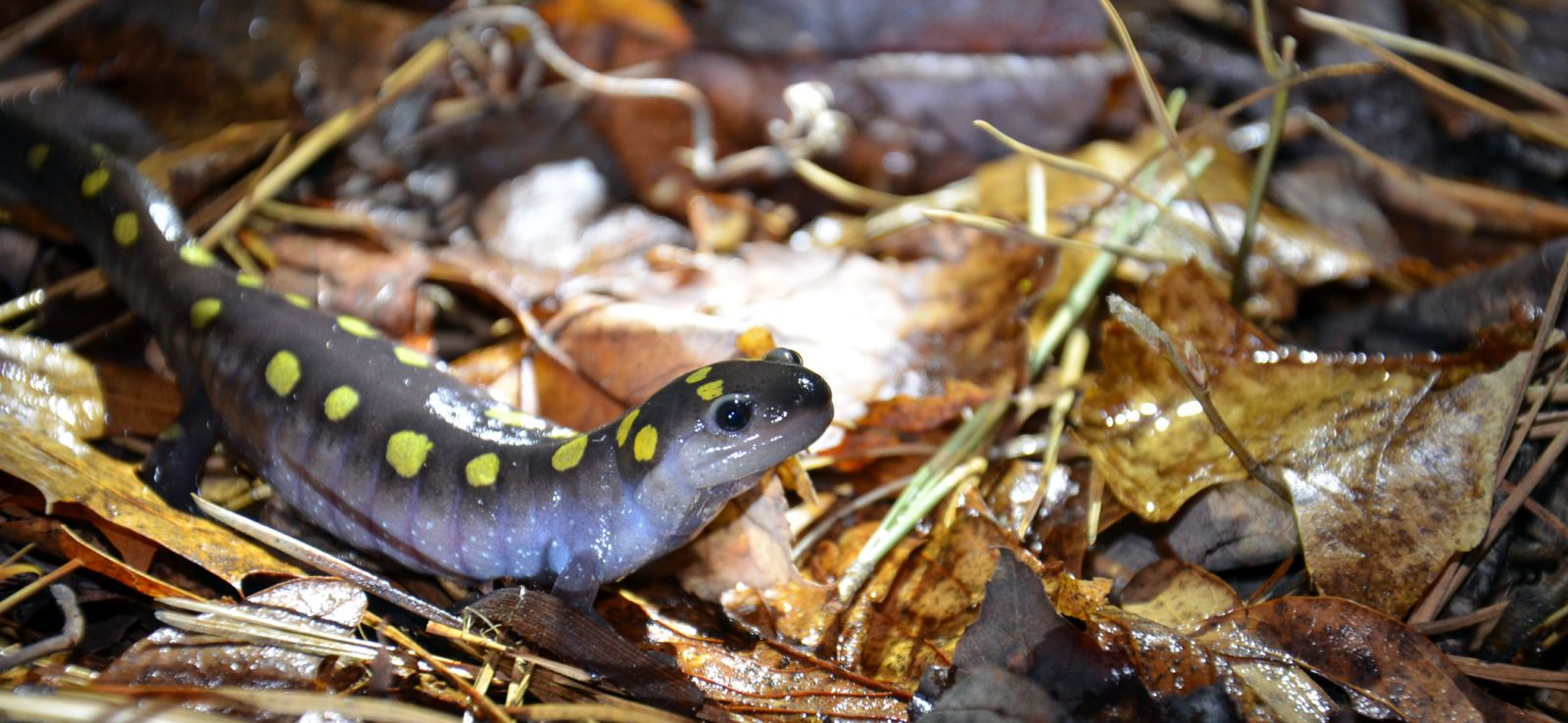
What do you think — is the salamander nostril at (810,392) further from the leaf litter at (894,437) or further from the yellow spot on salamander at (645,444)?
the leaf litter at (894,437)

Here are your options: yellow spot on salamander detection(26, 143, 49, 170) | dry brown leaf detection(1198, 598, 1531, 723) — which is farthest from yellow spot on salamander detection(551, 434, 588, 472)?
yellow spot on salamander detection(26, 143, 49, 170)

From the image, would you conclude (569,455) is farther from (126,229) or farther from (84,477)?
(126,229)

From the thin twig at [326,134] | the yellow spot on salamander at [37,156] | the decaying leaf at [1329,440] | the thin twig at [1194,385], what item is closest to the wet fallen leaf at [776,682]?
the decaying leaf at [1329,440]

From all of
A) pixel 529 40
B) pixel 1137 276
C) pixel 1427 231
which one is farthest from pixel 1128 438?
pixel 529 40

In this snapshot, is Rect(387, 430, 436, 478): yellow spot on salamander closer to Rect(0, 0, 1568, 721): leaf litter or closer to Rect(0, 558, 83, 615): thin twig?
Rect(0, 0, 1568, 721): leaf litter

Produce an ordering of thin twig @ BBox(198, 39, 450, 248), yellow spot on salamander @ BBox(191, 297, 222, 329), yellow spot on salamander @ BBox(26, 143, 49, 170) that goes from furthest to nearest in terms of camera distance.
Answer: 1. thin twig @ BBox(198, 39, 450, 248)
2. yellow spot on salamander @ BBox(26, 143, 49, 170)
3. yellow spot on salamander @ BBox(191, 297, 222, 329)

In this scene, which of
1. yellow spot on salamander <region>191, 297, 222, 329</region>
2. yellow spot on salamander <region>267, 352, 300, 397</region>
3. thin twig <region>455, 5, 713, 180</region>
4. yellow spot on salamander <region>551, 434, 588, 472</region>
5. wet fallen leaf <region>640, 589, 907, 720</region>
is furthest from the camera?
thin twig <region>455, 5, 713, 180</region>

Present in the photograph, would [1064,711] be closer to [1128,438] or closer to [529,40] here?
[1128,438]
